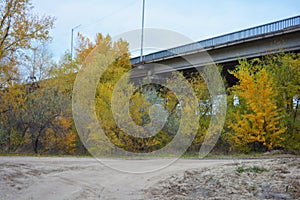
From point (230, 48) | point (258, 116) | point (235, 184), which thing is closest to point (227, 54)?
point (230, 48)

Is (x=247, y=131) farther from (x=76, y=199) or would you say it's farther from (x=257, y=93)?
(x=76, y=199)

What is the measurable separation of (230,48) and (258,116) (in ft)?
35.9

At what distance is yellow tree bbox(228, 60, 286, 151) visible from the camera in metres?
18.4

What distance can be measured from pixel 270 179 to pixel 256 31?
1974 centimetres

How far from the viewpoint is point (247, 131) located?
1942cm

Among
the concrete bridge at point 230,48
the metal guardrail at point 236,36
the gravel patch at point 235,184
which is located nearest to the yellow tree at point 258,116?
the concrete bridge at point 230,48

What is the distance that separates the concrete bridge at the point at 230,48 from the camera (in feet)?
78.2

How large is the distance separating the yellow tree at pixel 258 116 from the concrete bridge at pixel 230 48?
5.12 metres

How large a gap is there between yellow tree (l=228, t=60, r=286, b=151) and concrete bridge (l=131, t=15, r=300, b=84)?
5.12 m

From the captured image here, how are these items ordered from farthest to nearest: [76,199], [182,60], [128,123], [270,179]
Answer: [182,60] → [128,123] → [270,179] → [76,199]

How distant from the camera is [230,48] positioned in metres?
28.1

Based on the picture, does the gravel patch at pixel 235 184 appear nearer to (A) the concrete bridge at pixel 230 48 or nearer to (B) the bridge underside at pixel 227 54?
(B) the bridge underside at pixel 227 54

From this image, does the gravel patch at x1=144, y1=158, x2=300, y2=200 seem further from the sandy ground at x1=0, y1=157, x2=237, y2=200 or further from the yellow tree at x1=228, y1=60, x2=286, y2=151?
the yellow tree at x1=228, y1=60, x2=286, y2=151

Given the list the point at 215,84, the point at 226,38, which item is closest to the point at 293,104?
the point at 215,84
